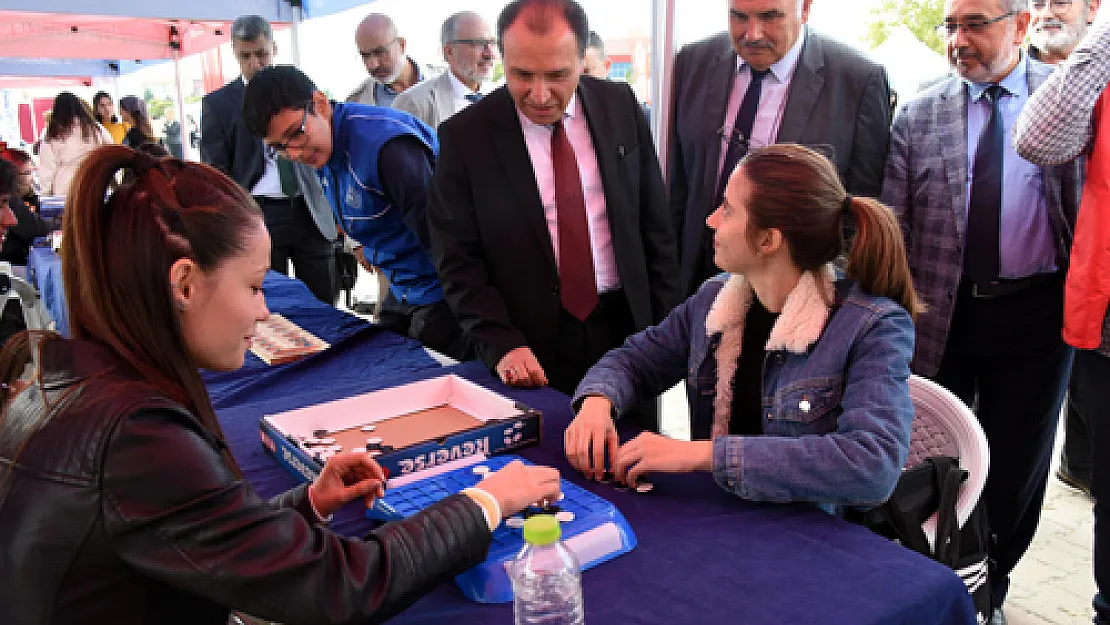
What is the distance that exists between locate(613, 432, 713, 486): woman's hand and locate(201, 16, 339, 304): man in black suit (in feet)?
9.06

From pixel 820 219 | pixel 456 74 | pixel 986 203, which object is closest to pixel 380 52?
pixel 456 74

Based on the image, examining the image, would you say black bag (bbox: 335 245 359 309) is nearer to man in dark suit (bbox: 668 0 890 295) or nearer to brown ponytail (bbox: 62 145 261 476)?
man in dark suit (bbox: 668 0 890 295)

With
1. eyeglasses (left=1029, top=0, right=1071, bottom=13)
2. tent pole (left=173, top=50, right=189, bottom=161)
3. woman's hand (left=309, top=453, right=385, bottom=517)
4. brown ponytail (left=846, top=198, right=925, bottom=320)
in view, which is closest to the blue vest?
woman's hand (left=309, top=453, right=385, bottom=517)

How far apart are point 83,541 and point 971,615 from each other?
101 cm

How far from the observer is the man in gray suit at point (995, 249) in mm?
1918

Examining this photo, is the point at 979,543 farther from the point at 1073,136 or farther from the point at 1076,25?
the point at 1076,25

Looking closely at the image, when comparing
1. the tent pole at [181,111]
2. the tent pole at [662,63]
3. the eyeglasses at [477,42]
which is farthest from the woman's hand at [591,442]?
the tent pole at [181,111]

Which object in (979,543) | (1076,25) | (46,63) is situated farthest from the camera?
(46,63)

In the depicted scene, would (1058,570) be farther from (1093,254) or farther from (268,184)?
(268,184)

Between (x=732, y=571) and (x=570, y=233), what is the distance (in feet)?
3.55

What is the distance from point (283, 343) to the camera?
2293 millimetres

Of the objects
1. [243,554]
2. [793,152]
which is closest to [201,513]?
[243,554]

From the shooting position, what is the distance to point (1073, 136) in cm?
170

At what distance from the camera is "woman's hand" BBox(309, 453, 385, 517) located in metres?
1.14
